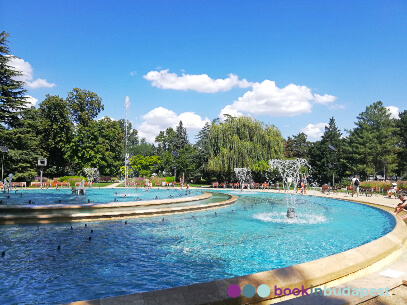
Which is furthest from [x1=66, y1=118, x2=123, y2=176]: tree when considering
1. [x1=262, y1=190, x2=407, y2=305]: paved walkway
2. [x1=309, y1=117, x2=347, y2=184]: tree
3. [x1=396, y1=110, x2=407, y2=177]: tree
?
[x1=396, y1=110, x2=407, y2=177]: tree

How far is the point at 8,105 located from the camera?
35000 mm

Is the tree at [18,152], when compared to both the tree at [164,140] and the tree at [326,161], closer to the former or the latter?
the tree at [326,161]

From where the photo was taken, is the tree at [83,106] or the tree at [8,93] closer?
the tree at [8,93]

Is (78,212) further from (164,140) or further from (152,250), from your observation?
(164,140)

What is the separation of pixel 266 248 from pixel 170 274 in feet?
10.9

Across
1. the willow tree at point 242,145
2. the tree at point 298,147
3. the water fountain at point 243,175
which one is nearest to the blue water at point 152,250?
the willow tree at point 242,145

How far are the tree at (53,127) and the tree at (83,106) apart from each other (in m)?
3.89

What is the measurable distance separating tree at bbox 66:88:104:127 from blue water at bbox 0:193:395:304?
45814 millimetres

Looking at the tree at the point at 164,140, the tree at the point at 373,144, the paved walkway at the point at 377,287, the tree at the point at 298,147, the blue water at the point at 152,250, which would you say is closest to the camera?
the paved walkway at the point at 377,287

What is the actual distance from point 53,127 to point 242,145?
103 feet

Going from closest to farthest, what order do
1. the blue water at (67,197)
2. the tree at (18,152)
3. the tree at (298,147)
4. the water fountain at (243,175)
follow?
the blue water at (67,197)
the tree at (18,152)
the water fountain at (243,175)
the tree at (298,147)

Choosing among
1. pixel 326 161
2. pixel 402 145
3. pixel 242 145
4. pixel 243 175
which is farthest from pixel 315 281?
pixel 402 145

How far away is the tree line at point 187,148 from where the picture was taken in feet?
112

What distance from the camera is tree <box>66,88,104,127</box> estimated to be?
5247 centimetres
